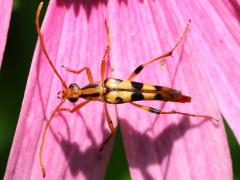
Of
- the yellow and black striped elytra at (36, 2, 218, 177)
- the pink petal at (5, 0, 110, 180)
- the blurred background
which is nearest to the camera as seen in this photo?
the pink petal at (5, 0, 110, 180)

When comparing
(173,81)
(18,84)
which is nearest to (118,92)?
(173,81)

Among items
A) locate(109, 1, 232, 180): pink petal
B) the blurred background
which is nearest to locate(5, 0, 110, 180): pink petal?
locate(109, 1, 232, 180): pink petal

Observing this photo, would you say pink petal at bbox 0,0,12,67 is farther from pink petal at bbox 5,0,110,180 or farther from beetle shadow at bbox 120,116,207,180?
beetle shadow at bbox 120,116,207,180

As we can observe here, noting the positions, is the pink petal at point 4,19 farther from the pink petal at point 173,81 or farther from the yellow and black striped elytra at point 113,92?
the pink petal at point 173,81

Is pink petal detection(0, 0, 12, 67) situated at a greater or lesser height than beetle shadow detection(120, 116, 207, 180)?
greater

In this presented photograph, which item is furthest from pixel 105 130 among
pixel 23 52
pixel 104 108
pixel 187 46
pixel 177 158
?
pixel 23 52

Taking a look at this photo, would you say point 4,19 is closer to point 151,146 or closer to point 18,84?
point 151,146

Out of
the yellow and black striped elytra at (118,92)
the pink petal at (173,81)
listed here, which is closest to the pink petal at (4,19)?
the yellow and black striped elytra at (118,92)

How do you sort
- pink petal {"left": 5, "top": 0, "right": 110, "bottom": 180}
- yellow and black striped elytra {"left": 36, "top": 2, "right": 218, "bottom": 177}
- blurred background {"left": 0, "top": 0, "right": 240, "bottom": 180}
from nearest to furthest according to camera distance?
pink petal {"left": 5, "top": 0, "right": 110, "bottom": 180} < yellow and black striped elytra {"left": 36, "top": 2, "right": 218, "bottom": 177} < blurred background {"left": 0, "top": 0, "right": 240, "bottom": 180}
